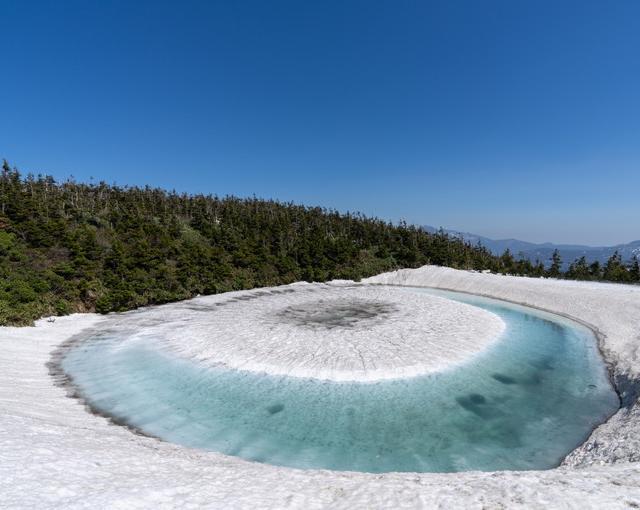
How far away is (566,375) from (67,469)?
88.0ft

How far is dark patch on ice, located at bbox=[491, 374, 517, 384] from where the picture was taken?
21.7 meters

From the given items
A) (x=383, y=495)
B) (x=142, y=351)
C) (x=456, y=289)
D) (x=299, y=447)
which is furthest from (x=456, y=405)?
(x=456, y=289)

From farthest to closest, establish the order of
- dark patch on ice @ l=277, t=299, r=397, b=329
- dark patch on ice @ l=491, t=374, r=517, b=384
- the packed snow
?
dark patch on ice @ l=277, t=299, r=397, b=329 → dark patch on ice @ l=491, t=374, r=517, b=384 → the packed snow

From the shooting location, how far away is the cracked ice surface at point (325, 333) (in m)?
23.2

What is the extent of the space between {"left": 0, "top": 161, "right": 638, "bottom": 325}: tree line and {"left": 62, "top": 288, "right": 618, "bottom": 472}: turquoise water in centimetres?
1663

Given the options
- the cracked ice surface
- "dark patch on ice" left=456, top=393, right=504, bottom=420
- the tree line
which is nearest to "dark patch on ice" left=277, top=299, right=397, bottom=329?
the cracked ice surface

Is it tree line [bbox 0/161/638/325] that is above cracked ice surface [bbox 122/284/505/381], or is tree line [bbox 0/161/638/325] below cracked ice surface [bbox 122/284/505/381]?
above

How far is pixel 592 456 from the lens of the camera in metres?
13.2

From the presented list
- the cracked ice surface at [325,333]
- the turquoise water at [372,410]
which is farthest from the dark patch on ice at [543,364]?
the cracked ice surface at [325,333]

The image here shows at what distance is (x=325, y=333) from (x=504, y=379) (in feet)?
44.5

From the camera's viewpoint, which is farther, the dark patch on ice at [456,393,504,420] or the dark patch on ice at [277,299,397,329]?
the dark patch on ice at [277,299,397,329]

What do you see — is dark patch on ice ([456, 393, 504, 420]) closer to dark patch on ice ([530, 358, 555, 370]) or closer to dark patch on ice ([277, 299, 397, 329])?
dark patch on ice ([530, 358, 555, 370])

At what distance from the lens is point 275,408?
59.4 feet

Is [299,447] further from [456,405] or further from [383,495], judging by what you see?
[456,405]
